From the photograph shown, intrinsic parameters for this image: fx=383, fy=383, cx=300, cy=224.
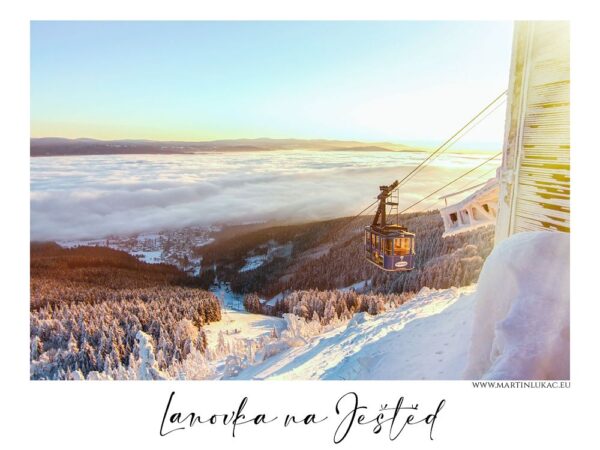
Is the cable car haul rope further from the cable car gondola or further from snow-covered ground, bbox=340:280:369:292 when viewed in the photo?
snow-covered ground, bbox=340:280:369:292

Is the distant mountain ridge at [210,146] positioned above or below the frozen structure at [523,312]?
above

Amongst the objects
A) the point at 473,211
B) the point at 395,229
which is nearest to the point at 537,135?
the point at 473,211

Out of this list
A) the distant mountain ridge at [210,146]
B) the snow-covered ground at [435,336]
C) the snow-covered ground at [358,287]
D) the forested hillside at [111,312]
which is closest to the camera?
the snow-covered ground at [435,336]

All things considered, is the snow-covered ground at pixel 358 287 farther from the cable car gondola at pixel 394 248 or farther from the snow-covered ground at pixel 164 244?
the snow-covered ground at pixel 164 244

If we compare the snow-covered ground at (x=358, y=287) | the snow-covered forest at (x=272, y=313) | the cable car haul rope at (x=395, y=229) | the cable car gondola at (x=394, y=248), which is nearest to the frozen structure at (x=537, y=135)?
the cable car haul rope at (x=395, y=229)
